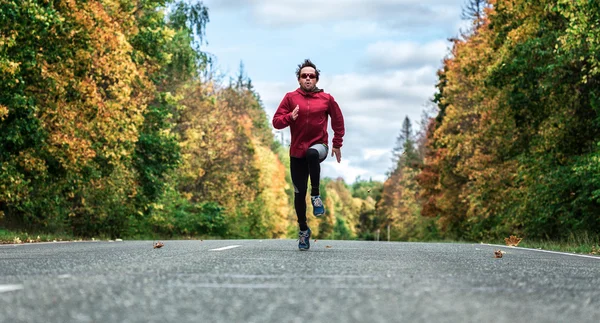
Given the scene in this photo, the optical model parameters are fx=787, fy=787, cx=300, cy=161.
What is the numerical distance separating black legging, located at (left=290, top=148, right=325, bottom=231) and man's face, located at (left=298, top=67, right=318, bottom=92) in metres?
0.80

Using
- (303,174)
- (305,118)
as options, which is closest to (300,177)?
(303,174)

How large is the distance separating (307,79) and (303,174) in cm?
121

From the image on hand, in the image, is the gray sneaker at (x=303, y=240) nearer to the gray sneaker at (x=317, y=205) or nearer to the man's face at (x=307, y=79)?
the gray sneaker at (x=317, y=205)

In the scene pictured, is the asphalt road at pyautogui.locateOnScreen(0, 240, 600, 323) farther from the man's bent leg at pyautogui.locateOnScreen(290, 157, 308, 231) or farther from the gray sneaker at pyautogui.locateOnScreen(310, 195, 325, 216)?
the man's bent leg at pyautogui.locateOnScreen(290, 157, 308, 231)

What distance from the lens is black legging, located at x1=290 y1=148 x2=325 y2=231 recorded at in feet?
31.9

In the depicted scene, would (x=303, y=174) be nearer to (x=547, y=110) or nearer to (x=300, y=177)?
(x=300, y=177)

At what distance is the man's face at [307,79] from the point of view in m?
9.86

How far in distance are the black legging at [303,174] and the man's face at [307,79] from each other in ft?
2.61

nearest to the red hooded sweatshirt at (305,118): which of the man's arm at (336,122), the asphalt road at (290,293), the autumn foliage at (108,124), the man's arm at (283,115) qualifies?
the man's arm at (283,115)

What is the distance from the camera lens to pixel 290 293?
4328mm

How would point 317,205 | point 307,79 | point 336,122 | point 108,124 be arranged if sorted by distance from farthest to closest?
point 108,124 → point 336,122 → point 307,79 → point 317,205

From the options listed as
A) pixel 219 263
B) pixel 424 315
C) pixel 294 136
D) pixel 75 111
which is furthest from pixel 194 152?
pixel 424 315

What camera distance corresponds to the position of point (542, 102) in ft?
75.1

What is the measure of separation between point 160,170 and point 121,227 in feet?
9.23
